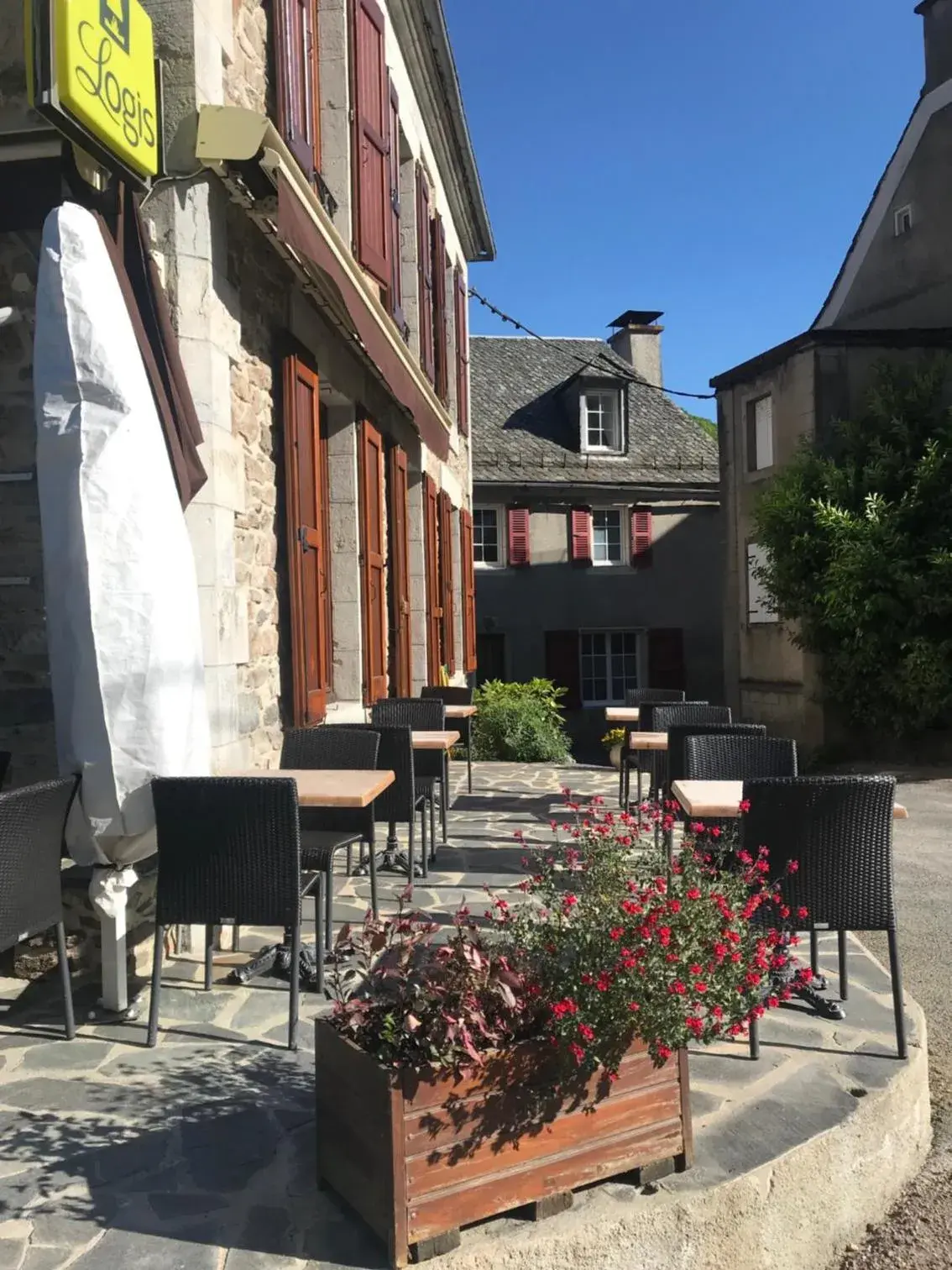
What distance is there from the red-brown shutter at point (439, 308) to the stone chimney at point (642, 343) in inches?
478

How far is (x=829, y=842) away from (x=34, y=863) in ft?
7.58

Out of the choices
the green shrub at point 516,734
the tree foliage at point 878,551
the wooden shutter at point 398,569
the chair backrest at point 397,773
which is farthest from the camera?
the green shrub at point 516,734

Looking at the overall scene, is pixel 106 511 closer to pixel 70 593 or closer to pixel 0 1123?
pixel 70 593

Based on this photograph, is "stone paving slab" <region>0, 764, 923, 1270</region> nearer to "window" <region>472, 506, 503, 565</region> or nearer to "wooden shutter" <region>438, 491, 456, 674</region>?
"wooden shutter" <region>438, 491, 456, 674</region>

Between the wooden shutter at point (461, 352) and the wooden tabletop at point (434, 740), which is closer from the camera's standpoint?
the wooden tabletop at point (434, 740)

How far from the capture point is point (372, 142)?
7574mm

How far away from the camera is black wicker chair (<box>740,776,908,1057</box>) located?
316 centimetres

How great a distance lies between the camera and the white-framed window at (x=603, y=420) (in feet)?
66.9

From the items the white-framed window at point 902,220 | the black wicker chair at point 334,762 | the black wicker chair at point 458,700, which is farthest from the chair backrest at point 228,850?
the white-framed window at point 902,220

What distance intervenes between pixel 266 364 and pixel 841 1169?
419cm

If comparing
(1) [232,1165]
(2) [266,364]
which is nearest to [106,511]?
(1) [232,1165]

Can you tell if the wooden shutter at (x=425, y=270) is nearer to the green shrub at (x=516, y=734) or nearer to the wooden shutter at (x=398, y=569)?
the wooden shutter at (x=398, y=569)

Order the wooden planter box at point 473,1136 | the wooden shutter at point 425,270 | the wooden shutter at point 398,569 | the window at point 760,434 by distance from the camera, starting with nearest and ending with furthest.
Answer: the wooden planter box at point 473,1136, the wooden shutter at point 398,569, the wooden shutter at point 425,270, the window at point 760,434

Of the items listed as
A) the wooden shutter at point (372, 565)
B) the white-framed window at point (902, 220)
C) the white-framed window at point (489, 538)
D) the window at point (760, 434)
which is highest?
the white-framed window at point (902, 220)
